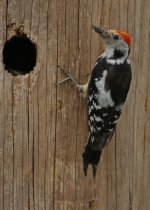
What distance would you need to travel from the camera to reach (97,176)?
187 inches

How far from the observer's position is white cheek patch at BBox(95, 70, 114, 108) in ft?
15.5

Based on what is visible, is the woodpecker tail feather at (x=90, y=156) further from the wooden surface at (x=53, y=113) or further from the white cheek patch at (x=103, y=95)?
the white cheek patch at (x=103, y=95)

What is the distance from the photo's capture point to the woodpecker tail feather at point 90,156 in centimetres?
459

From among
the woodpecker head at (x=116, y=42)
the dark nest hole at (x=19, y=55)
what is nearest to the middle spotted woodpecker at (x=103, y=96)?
the woodpecker head at (x=116, y=42)

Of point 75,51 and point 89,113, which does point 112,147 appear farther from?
point 75,51

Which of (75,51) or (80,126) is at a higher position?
(75,51)

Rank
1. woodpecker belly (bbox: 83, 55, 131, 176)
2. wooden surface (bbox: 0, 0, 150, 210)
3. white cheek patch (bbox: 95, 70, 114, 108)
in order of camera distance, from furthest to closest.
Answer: white cheek patch (bbox: 95, 70, 114, 108)
woodpecker belly (bbox: 83, 55, 131, 176)
wooden surface (bbox: 0, 0, 150, 210)

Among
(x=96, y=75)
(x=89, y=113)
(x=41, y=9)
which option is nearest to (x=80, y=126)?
(x=89, y=113)

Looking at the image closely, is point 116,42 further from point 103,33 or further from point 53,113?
point 53,113

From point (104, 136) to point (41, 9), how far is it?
1137mm

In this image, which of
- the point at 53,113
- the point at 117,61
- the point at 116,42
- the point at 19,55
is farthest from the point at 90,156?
the point at 19,55

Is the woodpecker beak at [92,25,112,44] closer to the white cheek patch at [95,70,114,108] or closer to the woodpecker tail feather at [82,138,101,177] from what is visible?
the white cheek patch at [95,70,114,108]

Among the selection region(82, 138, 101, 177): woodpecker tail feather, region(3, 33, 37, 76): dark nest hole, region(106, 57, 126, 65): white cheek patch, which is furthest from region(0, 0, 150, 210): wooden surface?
region(106, 57, 126, 65): white cheek patch

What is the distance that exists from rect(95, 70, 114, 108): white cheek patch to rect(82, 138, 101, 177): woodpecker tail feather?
35 cm
